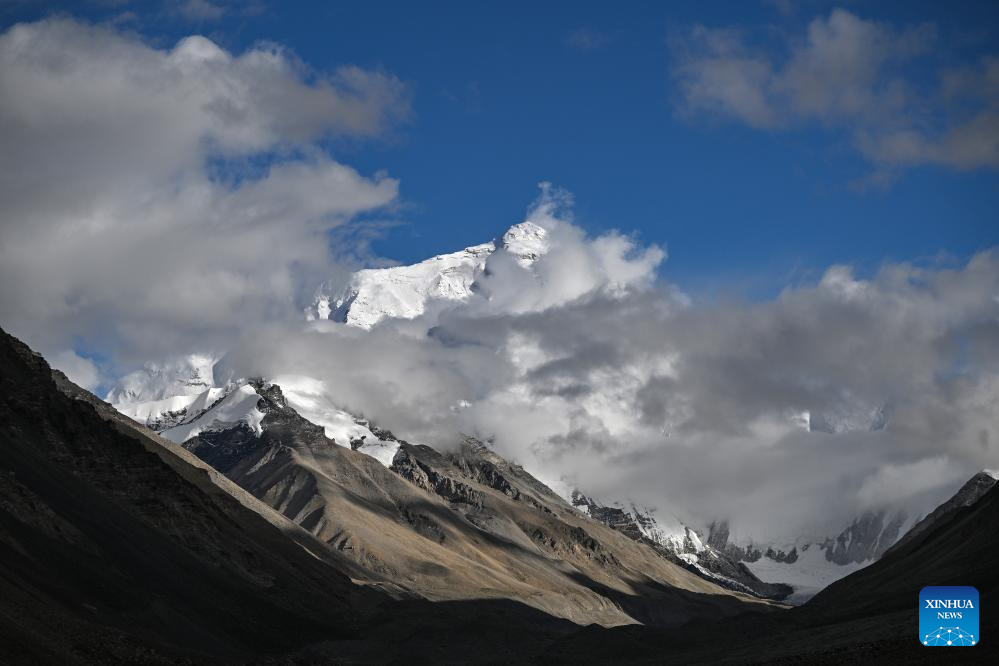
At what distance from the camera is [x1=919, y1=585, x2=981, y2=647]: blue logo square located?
7512 cm

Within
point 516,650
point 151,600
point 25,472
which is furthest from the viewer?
point 516,650

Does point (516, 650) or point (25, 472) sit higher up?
point (25, 472)

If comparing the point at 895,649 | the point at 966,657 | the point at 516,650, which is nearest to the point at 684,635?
the point at 516,650

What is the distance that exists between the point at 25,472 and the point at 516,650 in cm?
6626

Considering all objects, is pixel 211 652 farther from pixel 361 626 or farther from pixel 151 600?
pixel 361 626

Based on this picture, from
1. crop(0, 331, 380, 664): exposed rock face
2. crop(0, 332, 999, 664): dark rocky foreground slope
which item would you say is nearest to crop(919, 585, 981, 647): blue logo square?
crop(0, 332, 999, 664): dark rocky foreground slope

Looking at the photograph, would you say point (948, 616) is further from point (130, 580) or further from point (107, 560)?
point (107, 560)

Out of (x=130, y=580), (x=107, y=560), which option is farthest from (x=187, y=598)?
(x=130, y=580)

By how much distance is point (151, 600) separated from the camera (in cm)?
12888

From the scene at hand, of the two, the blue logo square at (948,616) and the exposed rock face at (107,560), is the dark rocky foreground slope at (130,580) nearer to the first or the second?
the exposed rock face at (107,560)

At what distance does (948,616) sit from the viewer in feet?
253

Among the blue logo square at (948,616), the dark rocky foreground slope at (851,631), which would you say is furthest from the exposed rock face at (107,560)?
the blue logo square at (948,616)

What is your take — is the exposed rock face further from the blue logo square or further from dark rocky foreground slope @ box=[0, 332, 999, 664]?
the blue logo square

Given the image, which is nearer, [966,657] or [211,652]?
[966,657]
